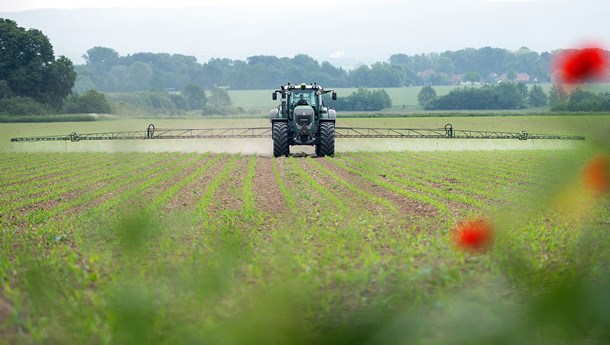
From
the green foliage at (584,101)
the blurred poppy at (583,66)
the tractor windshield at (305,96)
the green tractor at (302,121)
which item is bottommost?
the green tractor at (302,121)

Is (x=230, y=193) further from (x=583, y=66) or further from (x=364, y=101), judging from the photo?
(x=364, y=101)

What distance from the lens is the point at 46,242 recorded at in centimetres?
1035

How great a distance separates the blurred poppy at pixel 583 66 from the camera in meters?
1.74

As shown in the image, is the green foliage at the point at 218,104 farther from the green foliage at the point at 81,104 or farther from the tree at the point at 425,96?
the tree at the point at 425,96

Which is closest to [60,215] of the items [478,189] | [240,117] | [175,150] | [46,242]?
[46,242]

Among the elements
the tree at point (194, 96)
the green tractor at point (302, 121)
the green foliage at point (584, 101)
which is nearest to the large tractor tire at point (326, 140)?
the green tractor at point (302, 121)

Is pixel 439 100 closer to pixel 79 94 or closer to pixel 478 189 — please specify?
pixel 79 94

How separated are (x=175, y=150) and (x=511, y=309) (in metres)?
40.4

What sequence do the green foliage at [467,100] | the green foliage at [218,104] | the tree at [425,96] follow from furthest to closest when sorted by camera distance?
the tree at [425,96]
the green foliage at [218,104]
the green foliage at [467,100]

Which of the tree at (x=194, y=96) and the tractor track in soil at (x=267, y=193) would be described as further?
the tree at (x=194, y=96)

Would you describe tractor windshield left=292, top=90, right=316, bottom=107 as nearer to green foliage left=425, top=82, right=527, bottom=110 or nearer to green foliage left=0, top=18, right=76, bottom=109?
green foliage left=425, top=82, right=527, bottom=110

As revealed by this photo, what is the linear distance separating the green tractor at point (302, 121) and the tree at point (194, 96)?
161 ft

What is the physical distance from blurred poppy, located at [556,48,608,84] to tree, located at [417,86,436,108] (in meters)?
84.9

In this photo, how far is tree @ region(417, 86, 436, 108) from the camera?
87338mm
